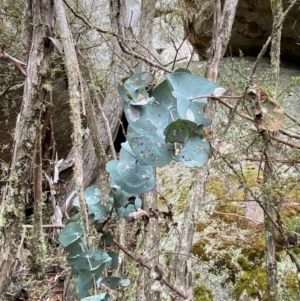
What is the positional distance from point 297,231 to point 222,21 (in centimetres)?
64

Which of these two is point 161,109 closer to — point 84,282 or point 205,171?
point 84,282

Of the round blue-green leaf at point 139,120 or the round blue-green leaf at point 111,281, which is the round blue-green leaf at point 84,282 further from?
the round blue-green leaf at point 139,120

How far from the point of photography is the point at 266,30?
7.98 feet

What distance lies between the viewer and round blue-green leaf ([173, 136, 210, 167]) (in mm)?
430

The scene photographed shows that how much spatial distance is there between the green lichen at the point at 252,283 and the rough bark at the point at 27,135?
844 mm

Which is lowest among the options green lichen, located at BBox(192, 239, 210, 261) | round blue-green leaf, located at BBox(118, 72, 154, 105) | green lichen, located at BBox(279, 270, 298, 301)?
green lichen, located at BBox(192, 239, 210, 261)

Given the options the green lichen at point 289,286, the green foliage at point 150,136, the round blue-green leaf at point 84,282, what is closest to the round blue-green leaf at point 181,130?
the green foliage at point 150,136

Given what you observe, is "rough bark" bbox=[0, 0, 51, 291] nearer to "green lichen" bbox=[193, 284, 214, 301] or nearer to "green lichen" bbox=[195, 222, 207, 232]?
"green lichen" bbox=[193, 284, 214, 301]

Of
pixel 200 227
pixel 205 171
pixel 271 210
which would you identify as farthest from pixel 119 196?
pixel 200 227

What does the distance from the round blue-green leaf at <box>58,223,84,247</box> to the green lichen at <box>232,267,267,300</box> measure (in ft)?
2.74

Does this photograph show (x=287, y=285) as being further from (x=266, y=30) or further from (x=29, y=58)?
(x=266, y=30)

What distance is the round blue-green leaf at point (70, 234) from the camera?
0.50 m

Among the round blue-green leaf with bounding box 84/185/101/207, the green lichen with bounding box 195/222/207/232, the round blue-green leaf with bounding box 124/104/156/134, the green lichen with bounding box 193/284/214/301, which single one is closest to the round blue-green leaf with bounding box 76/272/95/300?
the round blue-green leaf with bounding box 84/185/101/207

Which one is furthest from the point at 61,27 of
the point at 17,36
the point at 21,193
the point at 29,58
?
the point at 17,36
